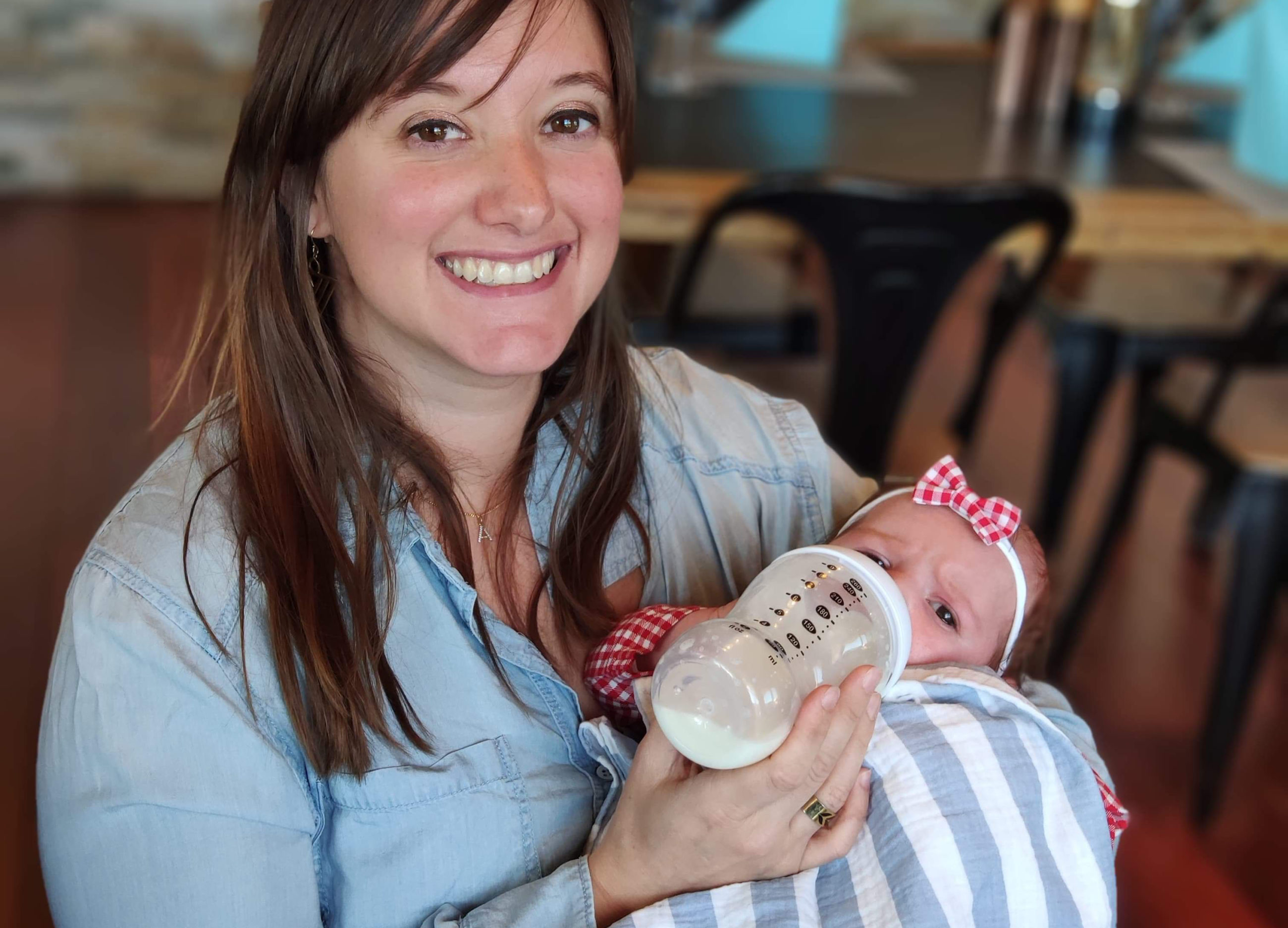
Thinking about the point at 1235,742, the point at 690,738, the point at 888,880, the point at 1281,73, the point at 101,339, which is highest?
the point at 1281,73

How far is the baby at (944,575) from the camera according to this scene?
1266 millimetres

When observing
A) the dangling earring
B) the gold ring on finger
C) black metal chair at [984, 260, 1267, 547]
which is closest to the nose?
the dangling earring

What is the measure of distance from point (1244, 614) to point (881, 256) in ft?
3.08

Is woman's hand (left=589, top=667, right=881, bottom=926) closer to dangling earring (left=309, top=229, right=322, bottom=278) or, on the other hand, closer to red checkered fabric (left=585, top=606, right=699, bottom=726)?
red checkered fabric (left=585, top=606, right=699, bottom=726)

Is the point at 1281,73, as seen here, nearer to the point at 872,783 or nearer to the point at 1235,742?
the point at 1235,742

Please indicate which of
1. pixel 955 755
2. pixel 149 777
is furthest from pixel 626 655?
pixel 149 777

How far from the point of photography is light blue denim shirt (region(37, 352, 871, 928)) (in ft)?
3.34

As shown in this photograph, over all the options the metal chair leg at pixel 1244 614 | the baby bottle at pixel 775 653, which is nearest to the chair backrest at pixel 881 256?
the metal chair leg at pixel 1244 614

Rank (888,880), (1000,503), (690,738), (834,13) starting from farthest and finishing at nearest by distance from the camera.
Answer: (834,13)
(1000,503)
(888,880)
(690,738)

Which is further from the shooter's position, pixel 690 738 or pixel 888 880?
pixel 888 880

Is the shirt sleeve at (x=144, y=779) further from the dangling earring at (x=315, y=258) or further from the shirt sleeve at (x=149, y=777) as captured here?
Answer: the dangling earring at (x=315, y=258)

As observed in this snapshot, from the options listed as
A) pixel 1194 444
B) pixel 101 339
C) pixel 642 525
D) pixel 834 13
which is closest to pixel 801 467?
pixel 642 525

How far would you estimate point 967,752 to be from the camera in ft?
3.86

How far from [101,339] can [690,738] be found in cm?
323
